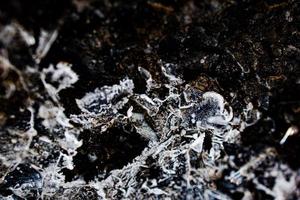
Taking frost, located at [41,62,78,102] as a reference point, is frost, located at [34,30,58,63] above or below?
above

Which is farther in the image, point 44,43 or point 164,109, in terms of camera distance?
point 164,109

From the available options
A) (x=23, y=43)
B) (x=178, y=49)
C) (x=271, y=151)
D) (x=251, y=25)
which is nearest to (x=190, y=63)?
(x=178, y=49)

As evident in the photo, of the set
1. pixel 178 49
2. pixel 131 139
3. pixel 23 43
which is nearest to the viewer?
pixel 23 43

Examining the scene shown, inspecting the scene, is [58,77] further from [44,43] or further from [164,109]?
[164,109]

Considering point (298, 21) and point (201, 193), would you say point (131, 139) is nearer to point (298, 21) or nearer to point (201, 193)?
point (201, 193)

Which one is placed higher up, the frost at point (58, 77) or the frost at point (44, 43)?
the frost at point (44, 43)

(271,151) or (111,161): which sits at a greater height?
(111,161)

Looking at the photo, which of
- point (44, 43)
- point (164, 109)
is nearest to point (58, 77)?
point (44, 43)

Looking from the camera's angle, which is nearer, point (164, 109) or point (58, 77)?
point (58, 77)
